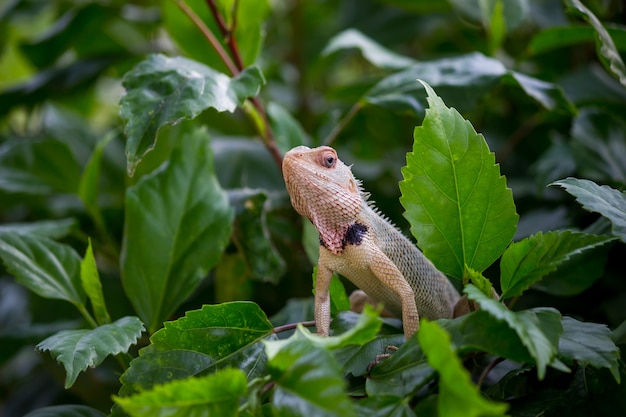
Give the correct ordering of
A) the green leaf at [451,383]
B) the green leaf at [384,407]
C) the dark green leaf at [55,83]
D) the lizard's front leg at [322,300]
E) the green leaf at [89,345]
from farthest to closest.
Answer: the dark green leaf at [55,83] < the lizard's front leg at [322,300] < the green leaf at [89,345] < the green leaf at [384,407] < the green leaf at [451,383]

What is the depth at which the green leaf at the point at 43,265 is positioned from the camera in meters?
0.94

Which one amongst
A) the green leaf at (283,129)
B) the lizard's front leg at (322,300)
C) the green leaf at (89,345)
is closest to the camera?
the green leaf at (89,345)

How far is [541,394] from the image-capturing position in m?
0.77

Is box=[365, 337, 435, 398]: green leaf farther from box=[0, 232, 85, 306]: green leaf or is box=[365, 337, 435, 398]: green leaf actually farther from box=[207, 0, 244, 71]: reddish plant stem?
box=[207, 0, 244, 71]: reddish plant stem

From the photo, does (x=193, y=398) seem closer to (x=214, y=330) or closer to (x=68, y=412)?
Answer: (x=214, y=330)

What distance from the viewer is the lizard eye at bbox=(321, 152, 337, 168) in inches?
34.5

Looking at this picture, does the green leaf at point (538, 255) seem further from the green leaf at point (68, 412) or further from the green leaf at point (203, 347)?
the green leaf at point (68, 412)

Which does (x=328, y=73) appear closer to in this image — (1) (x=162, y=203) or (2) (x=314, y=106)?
(2) (x=314, y=106)

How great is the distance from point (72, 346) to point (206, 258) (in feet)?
0.99

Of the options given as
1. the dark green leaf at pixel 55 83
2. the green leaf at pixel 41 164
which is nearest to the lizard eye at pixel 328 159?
the green leaf at pixel 41 164

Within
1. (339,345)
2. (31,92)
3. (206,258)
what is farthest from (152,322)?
(31,92)

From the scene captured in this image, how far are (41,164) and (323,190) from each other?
88 cm

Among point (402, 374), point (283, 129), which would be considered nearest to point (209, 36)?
point (283, 129)

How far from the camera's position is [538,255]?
688mm
